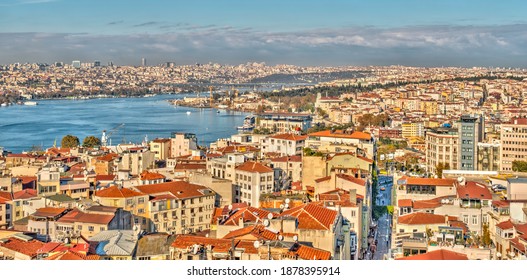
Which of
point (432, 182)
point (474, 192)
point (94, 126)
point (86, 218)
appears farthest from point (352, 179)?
point (94, 126)

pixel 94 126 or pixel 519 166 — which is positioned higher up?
pixel 519 166

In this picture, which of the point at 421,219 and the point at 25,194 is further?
the point at 25,194

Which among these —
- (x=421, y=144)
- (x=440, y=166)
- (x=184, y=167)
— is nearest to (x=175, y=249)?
(x=184, y=167)

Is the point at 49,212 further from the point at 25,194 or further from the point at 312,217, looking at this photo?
the point at 312,217

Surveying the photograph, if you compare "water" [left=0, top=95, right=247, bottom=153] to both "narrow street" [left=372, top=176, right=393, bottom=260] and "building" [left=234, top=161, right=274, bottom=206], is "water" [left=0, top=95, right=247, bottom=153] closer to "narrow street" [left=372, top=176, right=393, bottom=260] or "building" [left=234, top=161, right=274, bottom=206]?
"narrow street" [left=372, top=176, right=393, bottom=260]

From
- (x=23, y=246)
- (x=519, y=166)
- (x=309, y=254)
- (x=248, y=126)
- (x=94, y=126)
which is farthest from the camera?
(x=248, y=126)
